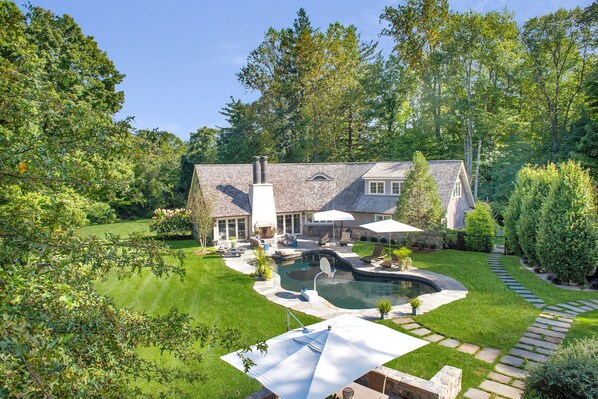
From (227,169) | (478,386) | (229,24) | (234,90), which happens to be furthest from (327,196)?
(234,90)

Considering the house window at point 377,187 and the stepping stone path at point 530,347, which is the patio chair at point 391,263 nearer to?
the stepping stone path at point 530,347

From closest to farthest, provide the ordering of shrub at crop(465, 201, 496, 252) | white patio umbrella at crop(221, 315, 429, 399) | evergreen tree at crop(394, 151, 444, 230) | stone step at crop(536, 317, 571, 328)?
1. white patio umbrella at crop(221, 315, 429, 399)
2. stone step at crop(536, 317, 571, 328)
3. shrub at crop(465, 201, 496, 252)
4. evergreen tree at crop(394, 151, 444, 230)

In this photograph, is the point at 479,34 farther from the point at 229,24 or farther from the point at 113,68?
the point at 113,68

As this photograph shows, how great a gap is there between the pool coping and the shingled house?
6.43 meters

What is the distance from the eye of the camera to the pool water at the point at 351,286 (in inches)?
594

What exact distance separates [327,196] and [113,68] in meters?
20.7

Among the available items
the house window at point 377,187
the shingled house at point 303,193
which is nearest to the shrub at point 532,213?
the shingled house at point 303,193

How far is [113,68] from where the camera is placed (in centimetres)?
2994

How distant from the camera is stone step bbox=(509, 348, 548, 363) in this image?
29.8 ft

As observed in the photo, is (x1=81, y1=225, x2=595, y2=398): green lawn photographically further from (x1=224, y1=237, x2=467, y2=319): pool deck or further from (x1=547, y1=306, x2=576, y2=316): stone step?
(x1=547, y1=306, x2=576, y2=316): stone step

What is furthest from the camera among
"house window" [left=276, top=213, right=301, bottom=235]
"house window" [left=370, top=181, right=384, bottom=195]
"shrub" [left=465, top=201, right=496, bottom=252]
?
"house window" [left=276, top=213, right=301, bottom=235]

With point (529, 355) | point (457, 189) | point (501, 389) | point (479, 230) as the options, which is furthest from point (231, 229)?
point (501, 389)

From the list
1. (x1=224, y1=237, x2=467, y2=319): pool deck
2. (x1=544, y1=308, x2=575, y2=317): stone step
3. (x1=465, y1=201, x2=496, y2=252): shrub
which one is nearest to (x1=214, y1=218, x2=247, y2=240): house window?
(x1=224, y1=237, x2=467, y2=319): pool deck

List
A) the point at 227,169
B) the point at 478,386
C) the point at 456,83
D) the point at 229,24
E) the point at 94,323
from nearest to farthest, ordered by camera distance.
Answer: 1. the point at 94,323
2. the point at 478,386
3. the point at 229,24
4. the point at 227,169
5. the point at 456,83
